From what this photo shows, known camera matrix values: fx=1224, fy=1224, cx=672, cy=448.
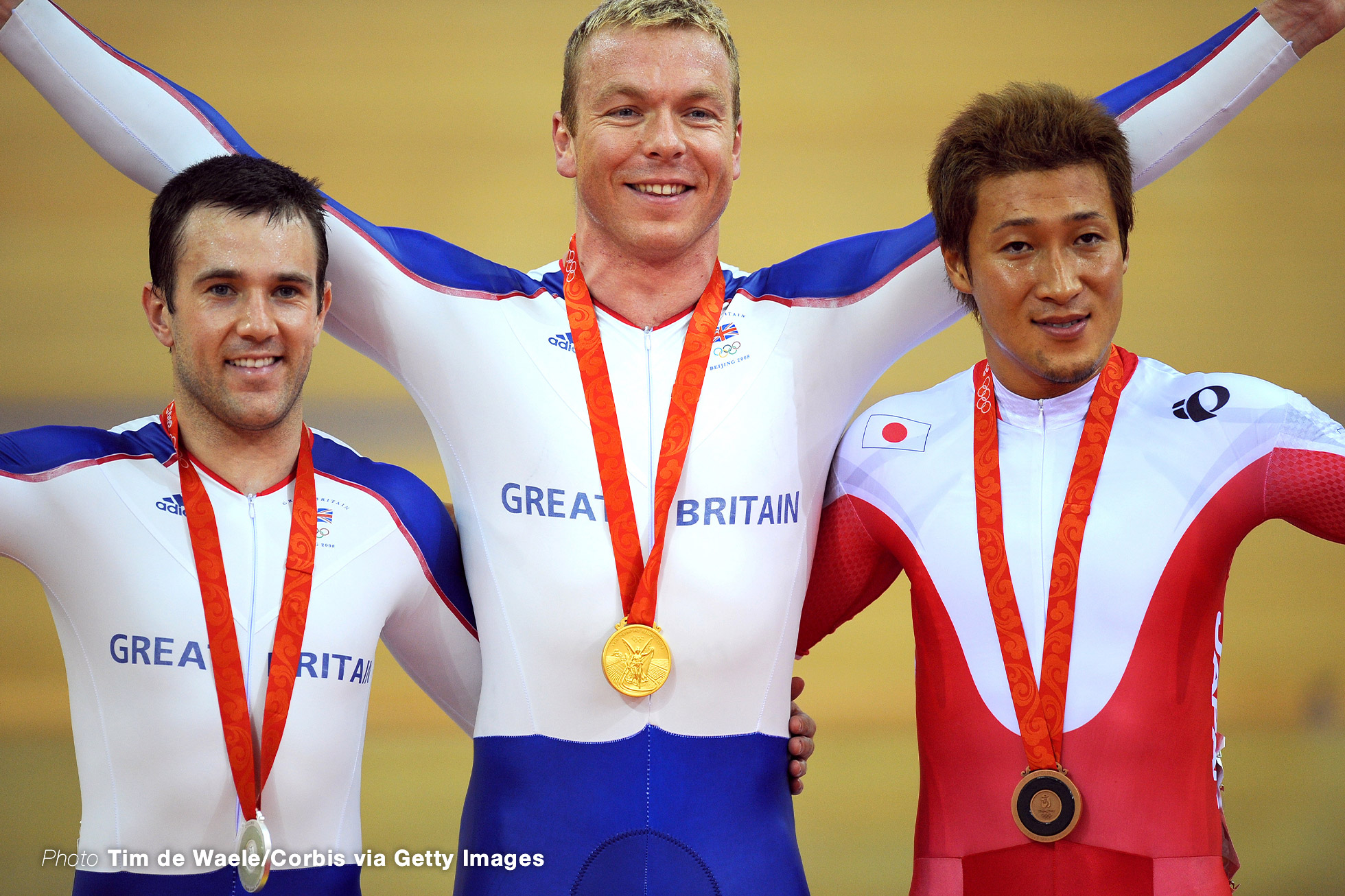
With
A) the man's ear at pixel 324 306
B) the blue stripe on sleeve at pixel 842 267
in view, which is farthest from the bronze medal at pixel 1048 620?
the man's ear at pixel 324 306

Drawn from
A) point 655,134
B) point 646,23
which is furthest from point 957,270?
point 646,23

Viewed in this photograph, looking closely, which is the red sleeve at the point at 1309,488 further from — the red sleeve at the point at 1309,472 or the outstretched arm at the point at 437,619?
the outstretched arm at the point at 437,619

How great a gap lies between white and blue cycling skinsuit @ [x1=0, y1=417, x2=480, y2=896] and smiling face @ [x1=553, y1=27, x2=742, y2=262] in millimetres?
694

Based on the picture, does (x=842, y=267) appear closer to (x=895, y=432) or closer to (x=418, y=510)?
(x=895, y=432)

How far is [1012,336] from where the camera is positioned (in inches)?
77.4

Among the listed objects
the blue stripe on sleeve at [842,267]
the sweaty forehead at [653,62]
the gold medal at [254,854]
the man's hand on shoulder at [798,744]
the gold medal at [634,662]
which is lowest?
the gold medal at [254,854]

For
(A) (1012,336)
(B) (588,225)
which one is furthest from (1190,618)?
(B) (588,225)

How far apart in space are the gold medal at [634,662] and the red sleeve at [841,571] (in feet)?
1.15

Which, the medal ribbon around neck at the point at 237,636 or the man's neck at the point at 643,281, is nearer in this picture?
the medal ribbon around neck at the point at 237,636

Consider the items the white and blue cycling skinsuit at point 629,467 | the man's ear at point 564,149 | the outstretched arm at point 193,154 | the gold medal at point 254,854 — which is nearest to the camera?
the gold medal at point 254,854

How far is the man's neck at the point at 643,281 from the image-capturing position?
6.89 ft

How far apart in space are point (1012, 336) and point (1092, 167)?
0.30 meters

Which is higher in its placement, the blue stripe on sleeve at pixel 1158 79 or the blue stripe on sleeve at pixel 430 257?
the blue stripe on sleeve at pixel 1158 79

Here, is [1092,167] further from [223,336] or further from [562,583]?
[223,336]
